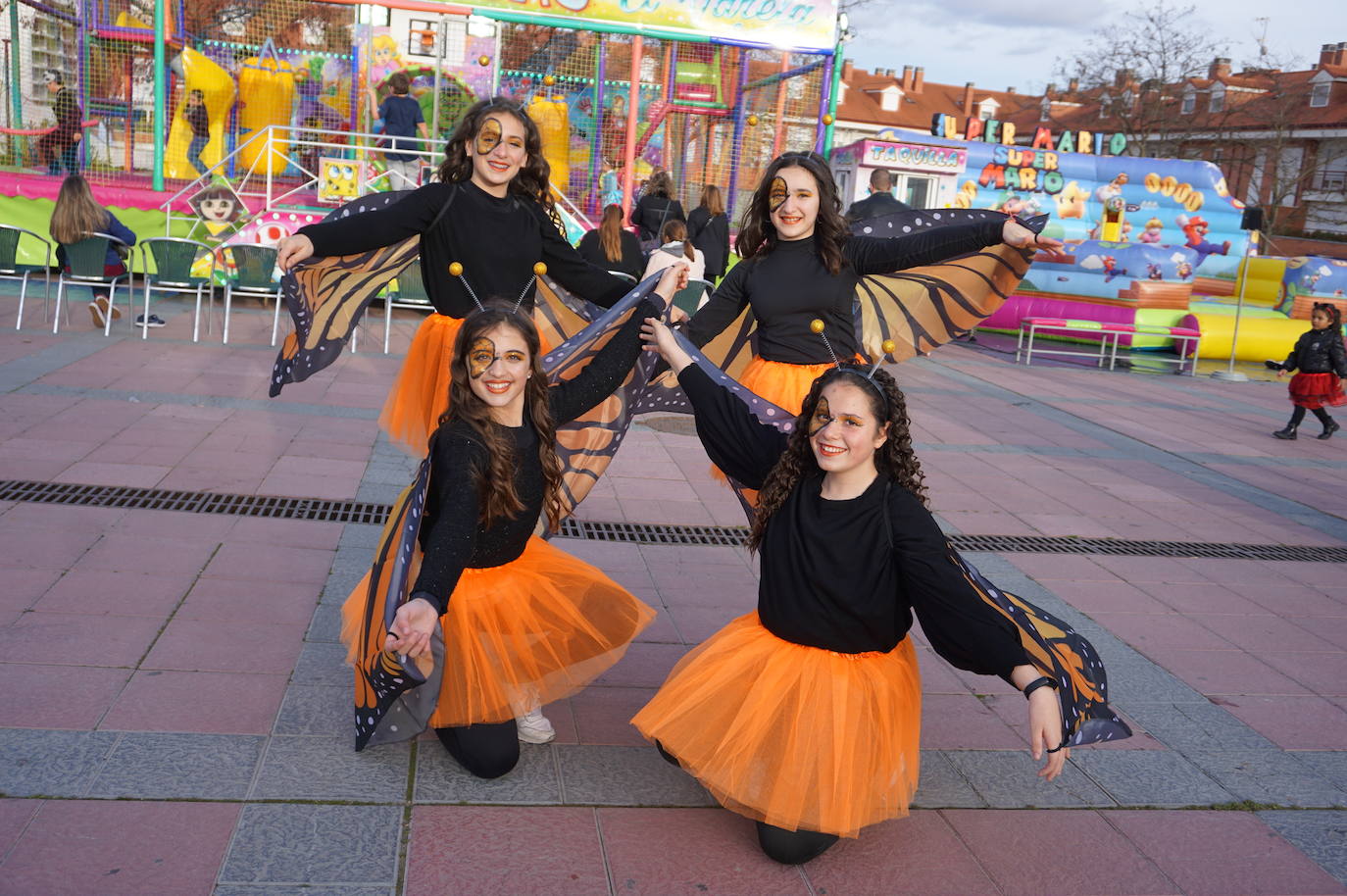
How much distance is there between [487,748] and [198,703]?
97 centimetres

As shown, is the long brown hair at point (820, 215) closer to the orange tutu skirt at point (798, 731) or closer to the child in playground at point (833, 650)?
the child in playground at point (833, 650)

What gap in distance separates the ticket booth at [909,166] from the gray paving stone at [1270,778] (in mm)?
17387

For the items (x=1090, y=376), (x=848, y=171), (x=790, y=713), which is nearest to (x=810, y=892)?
(x=790, y=713)

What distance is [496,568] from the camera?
341 centimetres

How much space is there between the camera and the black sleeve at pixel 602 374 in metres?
3.55

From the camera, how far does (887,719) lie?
2979 millimetres

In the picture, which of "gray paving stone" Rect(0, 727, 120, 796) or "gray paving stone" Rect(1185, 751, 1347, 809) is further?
"gray paving stone" Rect(1185, 751, 1347, 809)

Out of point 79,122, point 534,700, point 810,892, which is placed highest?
point 79,122

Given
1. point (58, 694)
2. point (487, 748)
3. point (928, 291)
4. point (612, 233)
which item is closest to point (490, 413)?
point (487, 748)

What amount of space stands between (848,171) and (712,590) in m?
17.5

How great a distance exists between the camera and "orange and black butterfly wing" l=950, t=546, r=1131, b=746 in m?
2.85

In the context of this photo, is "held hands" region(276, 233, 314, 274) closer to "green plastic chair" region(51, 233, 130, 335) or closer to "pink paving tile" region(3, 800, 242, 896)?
"pink paving tile" region(3, 800, 242, 896)

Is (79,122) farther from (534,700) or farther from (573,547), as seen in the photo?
(534,700)

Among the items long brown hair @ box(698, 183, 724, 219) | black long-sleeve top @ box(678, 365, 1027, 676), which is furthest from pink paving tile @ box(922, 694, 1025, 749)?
long brown hair @ box(698, 183, 724, 219)
